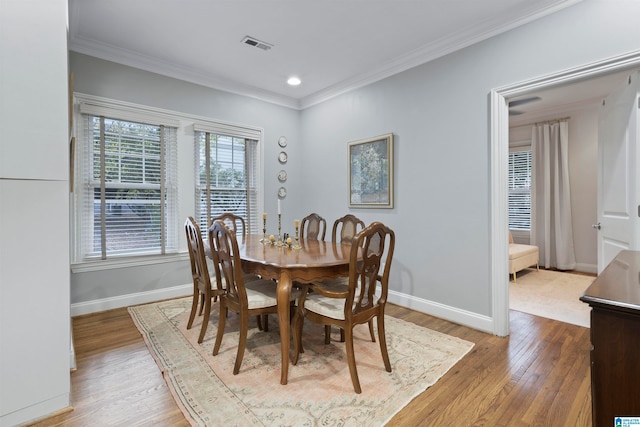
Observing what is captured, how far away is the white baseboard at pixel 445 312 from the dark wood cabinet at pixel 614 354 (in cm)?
199

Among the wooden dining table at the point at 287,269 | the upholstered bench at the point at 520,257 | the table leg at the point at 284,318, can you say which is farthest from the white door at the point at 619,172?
the table leg at the point at 284,318

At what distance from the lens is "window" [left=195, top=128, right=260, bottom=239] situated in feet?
12.7

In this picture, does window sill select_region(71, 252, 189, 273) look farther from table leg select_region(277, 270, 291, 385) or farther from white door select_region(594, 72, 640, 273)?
white door select_region(594, 72, 640, 273)

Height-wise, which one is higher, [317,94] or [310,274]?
[317,94]

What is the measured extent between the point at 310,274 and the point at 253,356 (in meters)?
0.85

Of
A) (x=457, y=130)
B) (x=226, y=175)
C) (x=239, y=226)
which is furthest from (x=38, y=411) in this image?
(x=457, y=130)

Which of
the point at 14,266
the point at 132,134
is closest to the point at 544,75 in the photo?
the point at 14,266

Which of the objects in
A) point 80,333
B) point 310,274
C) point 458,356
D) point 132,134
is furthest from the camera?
point 132,134

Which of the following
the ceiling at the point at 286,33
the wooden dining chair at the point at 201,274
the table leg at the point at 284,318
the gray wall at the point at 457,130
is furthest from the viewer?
the ceiling at the point at 286,33

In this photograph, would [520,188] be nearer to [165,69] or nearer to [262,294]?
[262,294]

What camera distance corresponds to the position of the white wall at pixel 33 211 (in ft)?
5.02

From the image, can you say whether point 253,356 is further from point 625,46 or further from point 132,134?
point 625,46

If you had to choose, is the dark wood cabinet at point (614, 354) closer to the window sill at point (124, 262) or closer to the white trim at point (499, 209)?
the white trim at point (499, 209)

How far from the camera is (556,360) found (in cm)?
225
